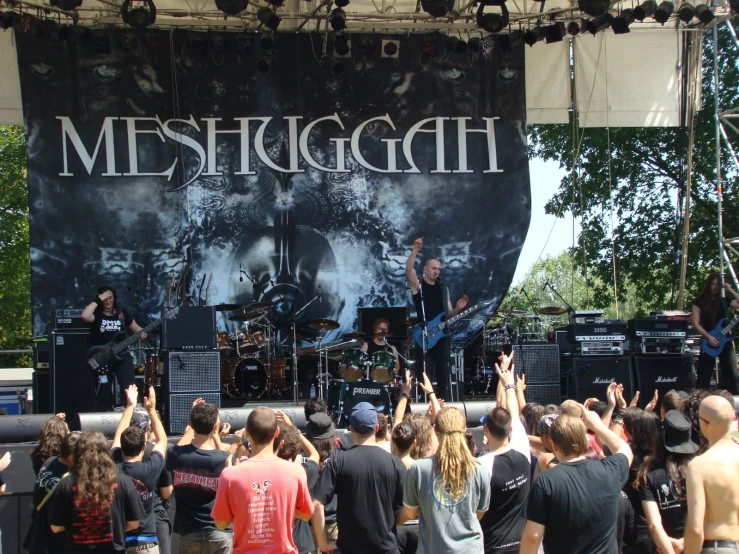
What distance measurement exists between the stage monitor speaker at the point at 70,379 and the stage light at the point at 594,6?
685 cm

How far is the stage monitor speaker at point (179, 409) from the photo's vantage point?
360 inches

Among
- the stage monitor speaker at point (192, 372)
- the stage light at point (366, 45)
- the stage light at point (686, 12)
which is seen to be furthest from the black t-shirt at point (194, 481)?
the stage light at point (686, 12)

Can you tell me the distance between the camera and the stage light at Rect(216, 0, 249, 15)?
10070mm

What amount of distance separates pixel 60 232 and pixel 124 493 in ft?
26.2

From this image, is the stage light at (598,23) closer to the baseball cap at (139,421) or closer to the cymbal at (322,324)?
the cymbal at (322,324)

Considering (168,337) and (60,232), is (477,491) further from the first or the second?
(60,232)


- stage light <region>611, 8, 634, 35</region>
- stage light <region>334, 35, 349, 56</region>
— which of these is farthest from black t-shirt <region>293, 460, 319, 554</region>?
stage light <region>611, 8, 634, 35</region>

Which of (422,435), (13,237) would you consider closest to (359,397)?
(422,435)

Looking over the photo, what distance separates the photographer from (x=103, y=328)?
9688 mm

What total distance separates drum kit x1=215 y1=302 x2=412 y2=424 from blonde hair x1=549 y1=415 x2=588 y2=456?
20.0 feet

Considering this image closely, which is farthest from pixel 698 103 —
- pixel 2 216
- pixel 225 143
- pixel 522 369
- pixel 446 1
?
pixel 2 216

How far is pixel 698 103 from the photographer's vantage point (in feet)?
41.0

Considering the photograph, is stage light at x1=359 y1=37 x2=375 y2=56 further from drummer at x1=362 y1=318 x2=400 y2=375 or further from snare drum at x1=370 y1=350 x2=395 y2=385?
snare drum at x1=370 y1=350 x2=395 y2=385

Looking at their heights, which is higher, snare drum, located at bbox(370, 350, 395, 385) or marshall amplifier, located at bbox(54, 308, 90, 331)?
marshall amplifier, located at bbox(54, 308, 90, 331)
